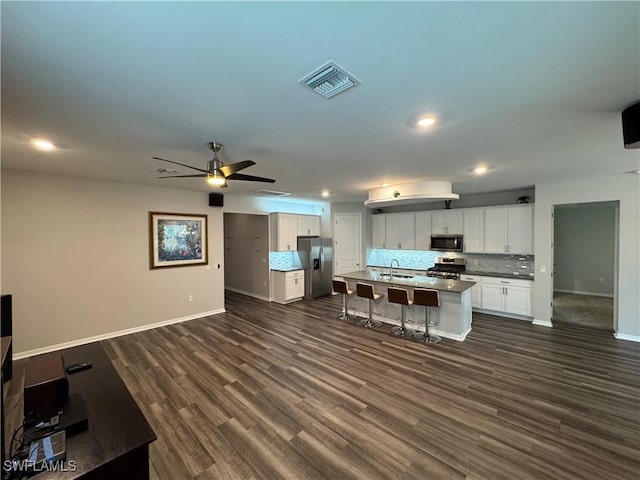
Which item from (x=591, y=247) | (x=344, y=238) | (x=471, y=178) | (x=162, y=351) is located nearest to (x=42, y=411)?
(x=162, y=351)

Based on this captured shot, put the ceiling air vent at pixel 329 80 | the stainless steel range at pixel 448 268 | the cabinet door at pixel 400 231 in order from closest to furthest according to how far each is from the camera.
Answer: the ceiling air vent at pixel 329 80 → the stainless steel range at pixel 448 268 → the cabinet door at pixel 400 231

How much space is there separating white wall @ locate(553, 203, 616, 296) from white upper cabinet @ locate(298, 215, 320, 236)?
21.8ft

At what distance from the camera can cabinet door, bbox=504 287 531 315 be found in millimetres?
5344

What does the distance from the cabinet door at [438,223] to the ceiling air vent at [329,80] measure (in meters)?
5.74

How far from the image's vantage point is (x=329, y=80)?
1.68 meters

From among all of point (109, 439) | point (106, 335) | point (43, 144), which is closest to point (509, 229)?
point (109, 439)

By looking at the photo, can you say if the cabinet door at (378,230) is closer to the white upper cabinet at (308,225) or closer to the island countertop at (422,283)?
the white upper cabinet at (308,225)

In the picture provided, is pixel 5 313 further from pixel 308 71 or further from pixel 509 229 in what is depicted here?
pixel 509 229

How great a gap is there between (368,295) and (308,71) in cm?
398

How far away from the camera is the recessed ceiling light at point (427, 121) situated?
219cm

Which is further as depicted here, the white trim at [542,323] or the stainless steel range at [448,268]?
the stainless steel range at [448,268]

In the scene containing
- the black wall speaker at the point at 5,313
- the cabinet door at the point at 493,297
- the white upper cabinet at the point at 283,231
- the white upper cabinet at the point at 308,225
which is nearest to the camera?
the black wall speaker at the point at 5,313

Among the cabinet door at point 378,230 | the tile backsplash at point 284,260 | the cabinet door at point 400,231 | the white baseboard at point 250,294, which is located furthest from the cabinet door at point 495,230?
the white baseboard at point 250,294

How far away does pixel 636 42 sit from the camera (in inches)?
53.4
